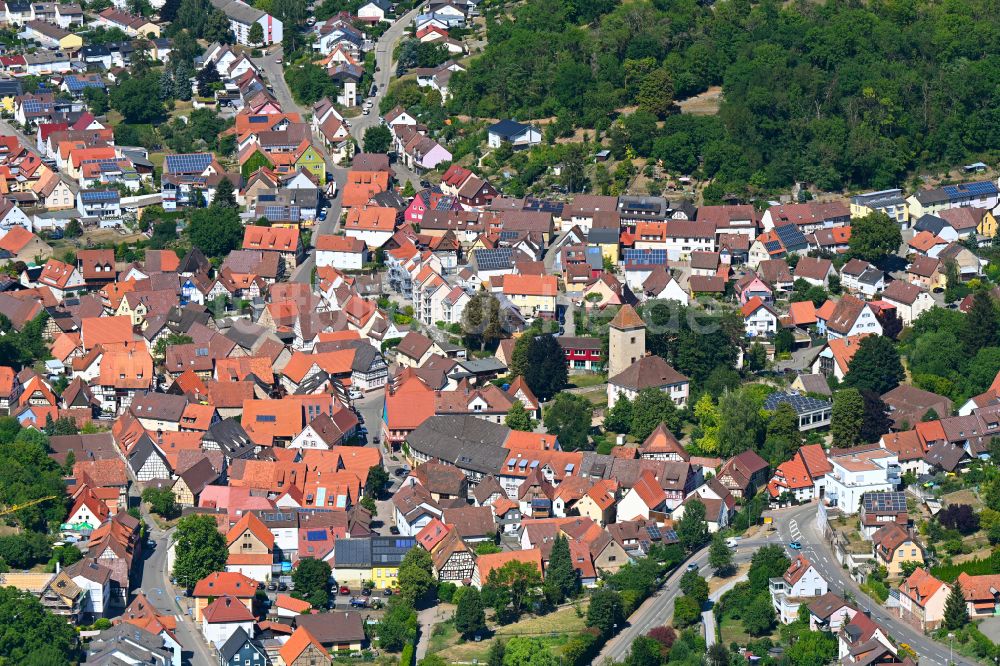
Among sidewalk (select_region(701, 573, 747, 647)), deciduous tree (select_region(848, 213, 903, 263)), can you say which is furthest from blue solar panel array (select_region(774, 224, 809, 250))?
sidewalk (select_region(701, 573, 747, 647))

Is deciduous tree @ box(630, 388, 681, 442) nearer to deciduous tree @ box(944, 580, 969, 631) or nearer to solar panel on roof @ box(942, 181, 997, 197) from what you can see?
deciduous tree @ box(944, 580, 969, 631)

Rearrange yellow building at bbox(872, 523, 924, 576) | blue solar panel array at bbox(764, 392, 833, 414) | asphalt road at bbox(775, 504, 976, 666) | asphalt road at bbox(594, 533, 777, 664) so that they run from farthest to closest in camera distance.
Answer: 1. blue solar panel array at bbox(764, 392, 833, 414)
2. yellow building at bbox(872, 523, 924, 576)
3. asphalt road at bbox(594, 533, 777, 664)
4. asphalt road at bbox(775, 504, 976, 666)

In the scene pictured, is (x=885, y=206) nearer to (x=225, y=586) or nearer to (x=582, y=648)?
(x=582, y=648)

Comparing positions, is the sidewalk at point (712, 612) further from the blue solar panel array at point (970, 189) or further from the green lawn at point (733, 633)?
the blue solar panel array at point (970, 189)

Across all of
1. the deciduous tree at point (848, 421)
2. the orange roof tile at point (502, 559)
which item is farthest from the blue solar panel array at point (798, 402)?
the orange roof tile at point (502, 559)

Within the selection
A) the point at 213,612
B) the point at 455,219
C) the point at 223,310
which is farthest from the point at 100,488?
the point at 455,219

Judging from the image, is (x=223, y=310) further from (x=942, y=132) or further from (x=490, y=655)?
(x=942, y=132)
